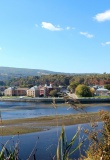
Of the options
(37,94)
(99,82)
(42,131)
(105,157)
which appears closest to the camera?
(105,157)

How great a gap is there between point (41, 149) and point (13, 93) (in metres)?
90.6

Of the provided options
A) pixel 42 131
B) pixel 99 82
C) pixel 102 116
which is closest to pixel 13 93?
pixel 99 82

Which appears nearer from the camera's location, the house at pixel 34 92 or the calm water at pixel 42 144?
the calm water at pixel 42 144

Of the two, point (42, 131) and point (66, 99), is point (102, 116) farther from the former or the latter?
point (42, 131)

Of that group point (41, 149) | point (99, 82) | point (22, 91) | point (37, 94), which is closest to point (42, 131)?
point (41, 149)

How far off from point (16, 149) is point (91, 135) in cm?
92

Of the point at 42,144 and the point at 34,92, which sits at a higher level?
the point at 34,92

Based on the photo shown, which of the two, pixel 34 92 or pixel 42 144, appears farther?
pixel 34 92

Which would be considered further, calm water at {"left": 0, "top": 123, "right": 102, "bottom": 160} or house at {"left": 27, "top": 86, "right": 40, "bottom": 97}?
house at {"left": 27, "top": 86, "right": 40, "bottom": 97}

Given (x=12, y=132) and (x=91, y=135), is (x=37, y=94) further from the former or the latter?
(x=91, y=135)

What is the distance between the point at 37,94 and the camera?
324ft

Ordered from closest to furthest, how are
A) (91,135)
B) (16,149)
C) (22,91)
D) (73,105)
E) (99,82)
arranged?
(16,149) → (73,105) → (91,135) → (22,91) → (99,82)

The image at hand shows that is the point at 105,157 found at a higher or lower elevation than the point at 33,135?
higher

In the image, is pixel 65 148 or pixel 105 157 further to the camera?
pixel 105 157
